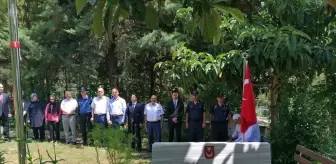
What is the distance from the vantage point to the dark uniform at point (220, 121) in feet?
33.0

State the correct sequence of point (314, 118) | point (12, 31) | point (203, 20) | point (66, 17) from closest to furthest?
1. point (203, 20)
2. point (12, 31)
3. point (314, 118)
4. point (66, 17)

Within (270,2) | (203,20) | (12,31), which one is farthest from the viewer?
(270,2)

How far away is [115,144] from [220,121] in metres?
4.49

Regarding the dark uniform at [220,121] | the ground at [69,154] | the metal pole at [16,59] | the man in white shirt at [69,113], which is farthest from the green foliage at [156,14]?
the man in white shirt at [69,113]

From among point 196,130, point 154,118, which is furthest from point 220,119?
point 154,118

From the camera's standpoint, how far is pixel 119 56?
575 inches

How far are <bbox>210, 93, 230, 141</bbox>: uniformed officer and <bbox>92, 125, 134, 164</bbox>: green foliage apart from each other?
12.9 ft

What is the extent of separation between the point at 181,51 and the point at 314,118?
103 inches

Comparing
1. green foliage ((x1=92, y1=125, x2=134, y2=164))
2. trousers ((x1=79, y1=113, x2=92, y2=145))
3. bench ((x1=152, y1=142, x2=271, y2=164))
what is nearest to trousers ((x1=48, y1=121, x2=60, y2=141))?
trousers ((x1=79, y1=113, x2=92, y2=145))

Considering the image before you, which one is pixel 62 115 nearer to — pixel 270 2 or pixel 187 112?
pixel 187 112

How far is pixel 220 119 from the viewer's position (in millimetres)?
10078

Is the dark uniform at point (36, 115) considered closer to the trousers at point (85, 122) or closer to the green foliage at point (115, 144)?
the trousers at point (85, 122)

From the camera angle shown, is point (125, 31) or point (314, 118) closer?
point (314, 118)

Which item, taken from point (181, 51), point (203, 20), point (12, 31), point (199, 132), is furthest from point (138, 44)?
point (203, 20)
